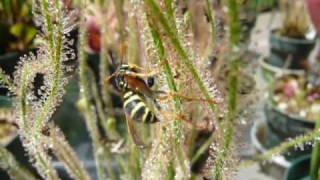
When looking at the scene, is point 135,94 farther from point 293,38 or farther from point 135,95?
point 293,38

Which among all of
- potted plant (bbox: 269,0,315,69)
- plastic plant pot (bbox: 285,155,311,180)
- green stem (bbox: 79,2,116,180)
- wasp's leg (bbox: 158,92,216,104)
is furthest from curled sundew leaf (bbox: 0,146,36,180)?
potted plant (bbox: 269,0,315,69)

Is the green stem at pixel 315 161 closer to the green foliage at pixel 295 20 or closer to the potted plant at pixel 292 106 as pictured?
the potted plant at pixel 292 106

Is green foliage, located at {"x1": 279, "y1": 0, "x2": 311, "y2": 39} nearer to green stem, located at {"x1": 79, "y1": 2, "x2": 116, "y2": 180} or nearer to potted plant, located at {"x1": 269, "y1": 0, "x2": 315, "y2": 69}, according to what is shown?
potted plant, located at {"x1": 269, "y1": 0, "x2": 315, "y2": 69}

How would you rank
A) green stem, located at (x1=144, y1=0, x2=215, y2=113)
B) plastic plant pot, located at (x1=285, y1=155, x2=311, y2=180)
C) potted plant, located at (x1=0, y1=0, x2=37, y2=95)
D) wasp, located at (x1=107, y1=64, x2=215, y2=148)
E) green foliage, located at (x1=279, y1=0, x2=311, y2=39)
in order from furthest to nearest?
1. green foliage, located at (x1=279, y1=0, x2=311, y2=39)
2. potted plant, located at (x1=0, y1=0, x2=37, y2=95)
3. plastic plant pot, located at (x1=285, y1=155, x2=311, y2=180)
4. wasp, located at (x1=107, y1=64, x2=215, y2=148)
5. green stem, located at (x1=144, y1=0, x2=215, y2=113)

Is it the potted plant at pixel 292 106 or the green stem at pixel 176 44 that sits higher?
the green stem at pixel 176 44

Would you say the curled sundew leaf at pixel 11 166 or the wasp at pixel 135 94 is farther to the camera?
the curled sundew leaf at pixel 11 166

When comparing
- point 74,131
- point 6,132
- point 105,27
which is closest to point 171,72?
point 105,27

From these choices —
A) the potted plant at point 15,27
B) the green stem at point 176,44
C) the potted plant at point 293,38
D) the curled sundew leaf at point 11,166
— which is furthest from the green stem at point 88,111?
the potted plant at point 293,38
